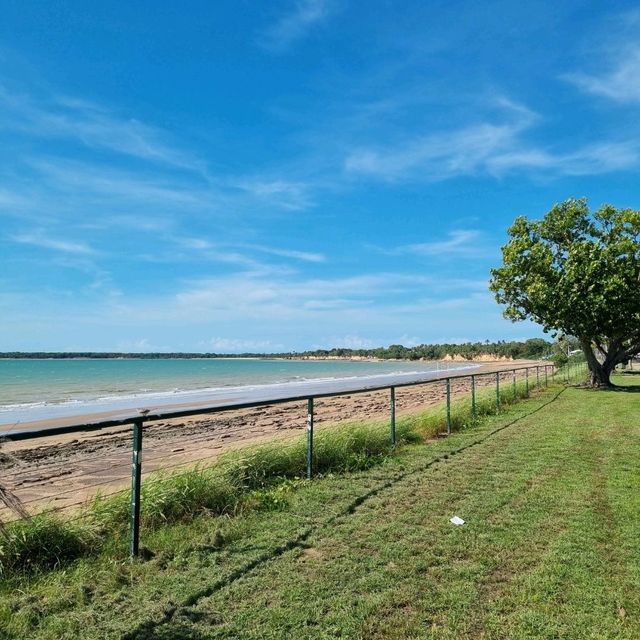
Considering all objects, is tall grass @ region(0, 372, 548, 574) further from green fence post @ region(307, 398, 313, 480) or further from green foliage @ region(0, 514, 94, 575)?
green fence post @ region(307, 398, 313, 480)

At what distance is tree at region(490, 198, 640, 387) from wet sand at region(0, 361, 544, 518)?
8.86 metres

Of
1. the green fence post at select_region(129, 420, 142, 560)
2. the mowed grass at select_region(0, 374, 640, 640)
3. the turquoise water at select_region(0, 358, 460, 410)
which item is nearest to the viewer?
the mowed grass at select_region(0, 374, 640, 640)

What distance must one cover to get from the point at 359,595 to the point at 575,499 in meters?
3.49

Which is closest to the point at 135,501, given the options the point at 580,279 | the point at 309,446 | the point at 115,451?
the point at 309,446

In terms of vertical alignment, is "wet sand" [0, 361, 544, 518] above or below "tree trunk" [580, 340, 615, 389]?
below

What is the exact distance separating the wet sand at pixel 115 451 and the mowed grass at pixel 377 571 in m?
1.09

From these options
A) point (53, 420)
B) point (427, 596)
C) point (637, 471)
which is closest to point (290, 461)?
point (427, 596)

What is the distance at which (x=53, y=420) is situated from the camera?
1852 cm

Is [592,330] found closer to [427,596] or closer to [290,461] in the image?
[290,461]

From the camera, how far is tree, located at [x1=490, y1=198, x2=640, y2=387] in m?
21.9

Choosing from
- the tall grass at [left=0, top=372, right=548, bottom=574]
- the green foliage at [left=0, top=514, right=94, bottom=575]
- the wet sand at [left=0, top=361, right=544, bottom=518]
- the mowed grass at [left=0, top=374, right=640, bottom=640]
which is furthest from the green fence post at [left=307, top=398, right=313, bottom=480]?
the green foliage at [left=0, top=514, right=94, bottom=575]

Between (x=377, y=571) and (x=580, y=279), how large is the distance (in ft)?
72.0

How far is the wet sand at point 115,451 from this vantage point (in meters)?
7.22

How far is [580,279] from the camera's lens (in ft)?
74.2
